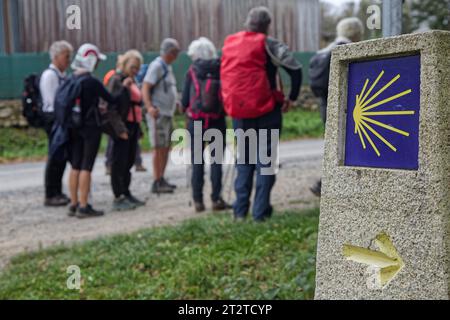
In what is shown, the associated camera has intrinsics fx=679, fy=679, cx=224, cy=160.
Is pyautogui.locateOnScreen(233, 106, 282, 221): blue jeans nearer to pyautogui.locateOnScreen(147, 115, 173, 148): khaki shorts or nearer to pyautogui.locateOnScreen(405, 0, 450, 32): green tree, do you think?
pyautogui.locateOnScreen(147, 115, 173, 148): khaki shorts

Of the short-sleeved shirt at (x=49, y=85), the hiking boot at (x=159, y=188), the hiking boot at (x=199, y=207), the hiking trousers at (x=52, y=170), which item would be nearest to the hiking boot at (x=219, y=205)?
the hiking boot at (x=199, y=207)

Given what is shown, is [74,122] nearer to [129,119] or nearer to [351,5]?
[129,119]

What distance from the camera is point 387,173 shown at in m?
2.59

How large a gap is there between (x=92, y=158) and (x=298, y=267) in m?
3.36

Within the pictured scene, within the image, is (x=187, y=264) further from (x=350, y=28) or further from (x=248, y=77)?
(x=350, y=28)

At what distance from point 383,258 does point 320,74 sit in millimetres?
4186

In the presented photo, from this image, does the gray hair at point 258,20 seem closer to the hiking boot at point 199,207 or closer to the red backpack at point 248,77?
the red backpack at point 248,77

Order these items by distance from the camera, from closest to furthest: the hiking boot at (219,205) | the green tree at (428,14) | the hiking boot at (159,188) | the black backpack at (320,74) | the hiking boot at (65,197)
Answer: the black backpack at (320,74) < the hiking boot at (219,205) < the hiking boot at (65,197) < the hiking boot at (159,188) < the green tree at (428,14)

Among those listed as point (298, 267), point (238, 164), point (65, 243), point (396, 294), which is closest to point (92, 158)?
point (65, 243)

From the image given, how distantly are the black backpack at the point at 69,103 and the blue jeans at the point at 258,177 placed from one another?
1.79 metres

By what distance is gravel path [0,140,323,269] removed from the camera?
21.6 ft

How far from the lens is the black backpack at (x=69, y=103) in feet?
22.6

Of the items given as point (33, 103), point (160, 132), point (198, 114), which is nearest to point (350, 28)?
point (198, 114)

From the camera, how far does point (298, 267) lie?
4.55 meters
